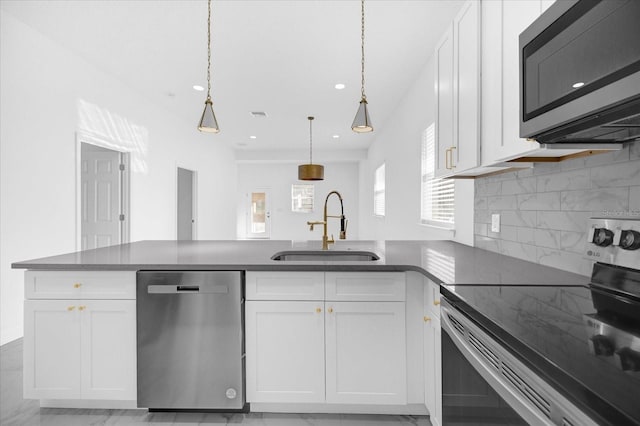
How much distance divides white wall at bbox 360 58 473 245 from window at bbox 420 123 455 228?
0.11 meters

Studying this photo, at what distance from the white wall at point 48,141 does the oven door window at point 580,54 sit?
12.8 feet

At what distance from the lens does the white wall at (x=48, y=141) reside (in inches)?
117

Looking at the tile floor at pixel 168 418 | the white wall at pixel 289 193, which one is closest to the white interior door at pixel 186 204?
the white wall at pixel 289 193

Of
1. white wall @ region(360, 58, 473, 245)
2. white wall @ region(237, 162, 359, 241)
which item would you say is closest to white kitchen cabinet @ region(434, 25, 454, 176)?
white wall @ region(360, 58, 473, 245)

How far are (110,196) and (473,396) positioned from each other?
4.96 meters

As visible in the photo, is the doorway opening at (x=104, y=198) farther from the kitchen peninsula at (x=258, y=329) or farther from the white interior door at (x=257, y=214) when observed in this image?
the white interior door at (x=257, y=214)

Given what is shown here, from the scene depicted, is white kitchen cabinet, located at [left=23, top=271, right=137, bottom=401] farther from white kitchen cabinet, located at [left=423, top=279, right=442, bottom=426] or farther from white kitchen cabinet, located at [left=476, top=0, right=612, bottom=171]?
white kitchen cabinet, located at [left=476, top=0, right=612, bottom=171]

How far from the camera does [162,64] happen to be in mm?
3898

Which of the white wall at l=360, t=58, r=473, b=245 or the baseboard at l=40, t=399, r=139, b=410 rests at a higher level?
the white wall at l=360, t=58, r=473, b=245

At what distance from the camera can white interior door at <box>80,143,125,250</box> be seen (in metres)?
4.57

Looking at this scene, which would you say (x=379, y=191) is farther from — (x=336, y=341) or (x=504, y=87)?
(x=504, y=87)

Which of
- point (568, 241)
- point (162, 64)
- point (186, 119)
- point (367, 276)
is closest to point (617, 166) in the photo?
point (568, 241)

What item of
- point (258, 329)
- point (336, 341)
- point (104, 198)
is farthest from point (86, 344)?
point (104, 198)

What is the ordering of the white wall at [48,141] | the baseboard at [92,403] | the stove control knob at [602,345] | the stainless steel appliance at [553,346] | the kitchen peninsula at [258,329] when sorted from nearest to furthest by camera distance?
the stainless steel appliance at [553,346] → the stove control knob at [602,345] → the kitchen peninsula at [258,329] → the baseboard at [92,403] → the white wall at [48,141]
